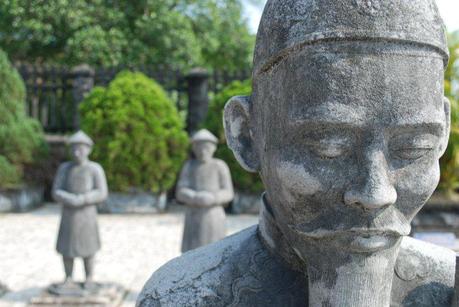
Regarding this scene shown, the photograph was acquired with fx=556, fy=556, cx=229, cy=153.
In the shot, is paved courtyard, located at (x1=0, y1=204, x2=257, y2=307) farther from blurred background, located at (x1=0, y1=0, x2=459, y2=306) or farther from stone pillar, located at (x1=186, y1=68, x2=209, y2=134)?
stone pillar, located at (x1=186, y1=68, x2=209, y2=134)

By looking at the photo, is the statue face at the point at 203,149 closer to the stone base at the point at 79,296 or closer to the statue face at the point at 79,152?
the statue face at the point at 79,152

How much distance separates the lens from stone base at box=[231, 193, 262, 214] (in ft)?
38.3

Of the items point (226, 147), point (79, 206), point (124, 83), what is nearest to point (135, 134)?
point (124, 83)

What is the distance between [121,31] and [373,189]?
1645 cm

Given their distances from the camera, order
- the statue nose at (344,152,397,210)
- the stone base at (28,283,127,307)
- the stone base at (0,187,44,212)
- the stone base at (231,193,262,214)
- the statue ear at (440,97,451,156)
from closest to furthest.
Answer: the statue nose at (344,152,397,210), the statue ear at (440,97,451,156), the stone base at (28,283,127,307), the stone base at (0,187,44,212), the stone base at (231,193,262,214)

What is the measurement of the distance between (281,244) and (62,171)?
5.09m

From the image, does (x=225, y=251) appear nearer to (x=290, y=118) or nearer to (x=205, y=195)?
(x=290, y=118)

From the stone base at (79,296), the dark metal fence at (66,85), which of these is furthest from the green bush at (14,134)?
the stone base at (79,296)

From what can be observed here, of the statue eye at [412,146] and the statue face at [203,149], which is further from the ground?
the statue eye at [412,146]

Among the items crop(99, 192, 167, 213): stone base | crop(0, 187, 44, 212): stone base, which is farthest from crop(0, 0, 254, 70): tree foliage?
crop(99, 192, 167, 213): stone base

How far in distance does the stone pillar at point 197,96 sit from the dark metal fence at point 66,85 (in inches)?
9.7

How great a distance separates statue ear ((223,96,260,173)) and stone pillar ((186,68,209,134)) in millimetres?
11292

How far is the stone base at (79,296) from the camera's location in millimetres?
5770

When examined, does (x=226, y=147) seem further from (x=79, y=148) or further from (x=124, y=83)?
(x=79, y=148)
